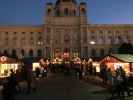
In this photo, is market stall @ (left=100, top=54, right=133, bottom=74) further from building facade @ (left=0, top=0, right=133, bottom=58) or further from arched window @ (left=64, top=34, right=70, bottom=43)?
arched window @ (left=64, top=34, right=70, bottom=43)

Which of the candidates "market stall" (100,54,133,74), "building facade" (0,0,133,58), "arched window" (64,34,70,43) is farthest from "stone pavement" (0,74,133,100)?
"arched window" (64,34,70,43)

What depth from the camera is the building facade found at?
105 m

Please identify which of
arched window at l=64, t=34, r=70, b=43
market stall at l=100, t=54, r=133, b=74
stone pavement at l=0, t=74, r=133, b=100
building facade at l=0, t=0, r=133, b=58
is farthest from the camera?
arched window at l=64, t=34, r=70, b=43

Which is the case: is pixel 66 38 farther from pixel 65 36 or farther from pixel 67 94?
pixel 67 94

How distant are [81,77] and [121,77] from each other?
18204mm

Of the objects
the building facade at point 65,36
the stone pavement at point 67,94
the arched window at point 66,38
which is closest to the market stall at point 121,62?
the stone pavement at point 67,94

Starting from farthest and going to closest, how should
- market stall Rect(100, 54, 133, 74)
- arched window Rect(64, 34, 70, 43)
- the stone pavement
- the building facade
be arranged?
arched window Rect(64, 34, 70, 43), the building facade, market stall Rect(100, 54, 133, 74), the stone pavement

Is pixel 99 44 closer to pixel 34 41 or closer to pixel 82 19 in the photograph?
pixel 82 19

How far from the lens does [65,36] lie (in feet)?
352

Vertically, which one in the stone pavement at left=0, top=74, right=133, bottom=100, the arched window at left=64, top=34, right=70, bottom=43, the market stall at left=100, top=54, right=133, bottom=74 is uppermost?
the arched window at left=64, top=34, right=70, bottom=43

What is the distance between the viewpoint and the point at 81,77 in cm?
3538

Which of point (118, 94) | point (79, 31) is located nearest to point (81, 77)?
point (118, 94)

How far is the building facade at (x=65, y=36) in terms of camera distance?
345 feet

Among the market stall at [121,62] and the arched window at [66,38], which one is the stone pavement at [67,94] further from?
the arched window at [66,38]
